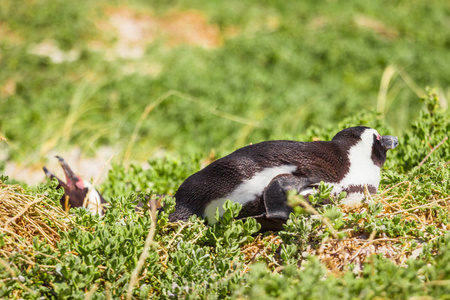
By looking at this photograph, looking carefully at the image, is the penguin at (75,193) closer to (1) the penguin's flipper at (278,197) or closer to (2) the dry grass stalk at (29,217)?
(2) the dry grass stalk at (29,217)

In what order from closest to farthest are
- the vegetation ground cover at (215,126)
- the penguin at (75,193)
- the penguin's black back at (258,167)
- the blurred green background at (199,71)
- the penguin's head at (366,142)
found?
the vegetation ground cover at (215,126) < the penguin's black back at (258,167) < the penguin's head at (366,142) < the penguin at (75,193) < the blurred green background at (199,71)

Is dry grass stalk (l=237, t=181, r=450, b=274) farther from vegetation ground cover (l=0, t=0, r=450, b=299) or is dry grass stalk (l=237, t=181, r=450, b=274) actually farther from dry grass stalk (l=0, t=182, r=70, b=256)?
dry grass stalk (l=0, t=182, r=70, b=256)

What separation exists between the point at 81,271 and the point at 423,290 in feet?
4.71

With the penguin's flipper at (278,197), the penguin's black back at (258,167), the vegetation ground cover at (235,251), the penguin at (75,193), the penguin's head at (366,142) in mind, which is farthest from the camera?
the penguin at (75,193)

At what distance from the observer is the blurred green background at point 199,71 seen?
18.3 ft

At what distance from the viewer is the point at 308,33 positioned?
8820 mm

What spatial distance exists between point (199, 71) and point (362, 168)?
16.0ft

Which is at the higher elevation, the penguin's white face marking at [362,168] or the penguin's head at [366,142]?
the penguin's head at [366,142]

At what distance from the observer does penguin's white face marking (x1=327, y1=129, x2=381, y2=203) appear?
92.7 inches

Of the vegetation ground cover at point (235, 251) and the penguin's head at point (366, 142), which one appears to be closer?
the vegetation ground cover at point (235, 251)

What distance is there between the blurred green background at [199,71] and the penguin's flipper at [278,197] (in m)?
1.69

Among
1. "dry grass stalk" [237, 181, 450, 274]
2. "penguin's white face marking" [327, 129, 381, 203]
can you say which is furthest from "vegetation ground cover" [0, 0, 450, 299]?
"penguin's white face marking" [327, 129, 381, 203]

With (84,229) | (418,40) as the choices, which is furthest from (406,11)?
(84,229)

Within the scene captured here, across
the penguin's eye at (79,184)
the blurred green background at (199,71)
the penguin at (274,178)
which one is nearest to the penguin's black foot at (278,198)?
the penguin at (274,178)
